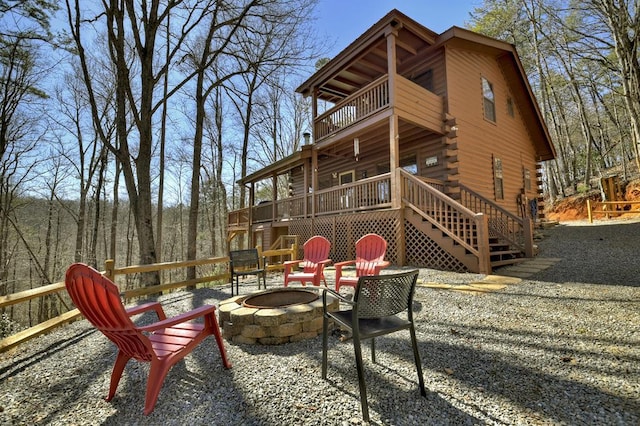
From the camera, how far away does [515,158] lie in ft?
38.1

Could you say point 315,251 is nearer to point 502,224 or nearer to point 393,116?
point 393,116

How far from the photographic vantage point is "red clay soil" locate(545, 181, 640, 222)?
46.9 feet

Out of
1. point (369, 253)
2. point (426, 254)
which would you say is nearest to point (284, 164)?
point (426, 254)

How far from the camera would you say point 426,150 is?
942 centimetres

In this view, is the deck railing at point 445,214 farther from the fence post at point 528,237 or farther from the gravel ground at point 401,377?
the gravel ground at point 401,377

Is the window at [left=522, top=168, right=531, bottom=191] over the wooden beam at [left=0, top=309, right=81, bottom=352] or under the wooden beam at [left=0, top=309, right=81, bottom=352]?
over

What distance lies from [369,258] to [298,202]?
6578 millimetres

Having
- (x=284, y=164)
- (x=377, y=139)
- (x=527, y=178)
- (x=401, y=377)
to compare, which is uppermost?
(x=377, y=139)

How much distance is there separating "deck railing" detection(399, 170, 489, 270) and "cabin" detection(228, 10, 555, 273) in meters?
0.03

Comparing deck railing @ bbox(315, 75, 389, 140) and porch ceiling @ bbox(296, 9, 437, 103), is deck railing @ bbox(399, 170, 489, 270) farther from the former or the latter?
porch ceiling @ bbox(296, 9, 437, 103)

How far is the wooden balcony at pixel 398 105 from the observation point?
7.77m

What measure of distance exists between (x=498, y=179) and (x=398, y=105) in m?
5.61

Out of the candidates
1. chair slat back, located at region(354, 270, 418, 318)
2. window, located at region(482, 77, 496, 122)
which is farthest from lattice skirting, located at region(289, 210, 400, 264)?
window, located at region(482, 77, 496, 122)

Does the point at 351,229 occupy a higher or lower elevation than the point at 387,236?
higher
